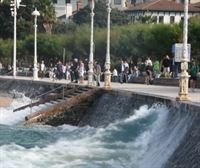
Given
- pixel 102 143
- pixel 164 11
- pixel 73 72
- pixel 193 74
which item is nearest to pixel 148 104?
pixel 102 143

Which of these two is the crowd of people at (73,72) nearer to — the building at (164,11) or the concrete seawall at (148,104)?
the concrete seawall at (148,104)

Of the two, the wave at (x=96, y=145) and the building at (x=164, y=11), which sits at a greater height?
the building at (x=164, y=11)

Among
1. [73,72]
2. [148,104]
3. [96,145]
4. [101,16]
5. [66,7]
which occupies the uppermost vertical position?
[66,7]

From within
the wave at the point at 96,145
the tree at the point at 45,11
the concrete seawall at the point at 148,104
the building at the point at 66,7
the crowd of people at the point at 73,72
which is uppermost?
the building at the point at 66,7

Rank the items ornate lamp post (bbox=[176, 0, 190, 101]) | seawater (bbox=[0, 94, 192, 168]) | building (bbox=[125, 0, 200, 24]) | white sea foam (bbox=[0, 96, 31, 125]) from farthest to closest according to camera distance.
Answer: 1. building (bbox=[125, 0, 200, 24])
2. white sea foam (bbox=[0, 96, 31, 125])
3. ornate lamp post (bbox=[176, 0, 190, 101])
4. seawater (bbox=[0, 94, 192, 168])

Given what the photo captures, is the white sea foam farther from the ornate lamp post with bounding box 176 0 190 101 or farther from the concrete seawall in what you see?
the ornate lamp post with bounding box 176 0 190 101

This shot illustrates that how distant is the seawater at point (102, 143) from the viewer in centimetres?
2289

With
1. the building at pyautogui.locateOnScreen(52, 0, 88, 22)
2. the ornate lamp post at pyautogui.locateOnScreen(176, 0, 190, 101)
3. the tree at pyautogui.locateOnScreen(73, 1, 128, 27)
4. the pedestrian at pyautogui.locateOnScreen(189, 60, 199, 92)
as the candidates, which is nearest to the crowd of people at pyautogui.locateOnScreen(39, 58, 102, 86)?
the pedestrian at pyautogui.locateOnScreen(189, 60, 199, 92)

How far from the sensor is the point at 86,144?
27875 mm

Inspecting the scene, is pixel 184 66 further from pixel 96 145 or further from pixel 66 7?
pixel 66 7

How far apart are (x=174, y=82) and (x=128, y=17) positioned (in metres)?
78.2

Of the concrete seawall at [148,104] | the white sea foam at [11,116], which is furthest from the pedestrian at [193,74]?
the white sea foam at [11,116]

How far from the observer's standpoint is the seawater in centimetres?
2289

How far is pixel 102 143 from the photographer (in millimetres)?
27938
